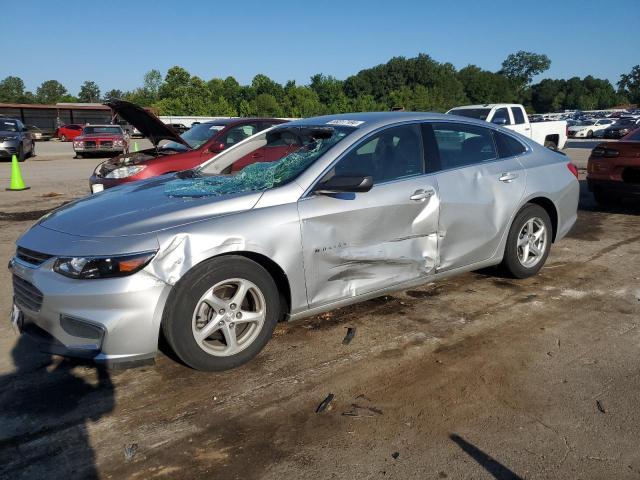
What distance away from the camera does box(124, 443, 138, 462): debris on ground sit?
262cm

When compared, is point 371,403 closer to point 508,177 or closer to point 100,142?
point 508,177

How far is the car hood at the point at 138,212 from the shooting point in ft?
10.6

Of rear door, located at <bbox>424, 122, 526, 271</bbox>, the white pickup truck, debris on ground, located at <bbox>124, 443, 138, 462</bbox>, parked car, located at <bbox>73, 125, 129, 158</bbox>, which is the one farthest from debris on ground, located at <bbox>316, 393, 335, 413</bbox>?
parked car, located at <bbox>73, 125, 129, 158</bbox>

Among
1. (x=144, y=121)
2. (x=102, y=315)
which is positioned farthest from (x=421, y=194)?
(x=144, y=121)

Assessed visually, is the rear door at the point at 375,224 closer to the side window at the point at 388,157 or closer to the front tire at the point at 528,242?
the side window at the point at 388,157

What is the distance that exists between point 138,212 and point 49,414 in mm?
1262

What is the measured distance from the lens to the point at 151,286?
120 inches

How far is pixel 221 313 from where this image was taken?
10.9 feet

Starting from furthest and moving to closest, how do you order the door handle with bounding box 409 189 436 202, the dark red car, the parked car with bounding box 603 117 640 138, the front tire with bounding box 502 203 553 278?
1. the parked car with bounding box 603 117 640 138
2. the dark red car
3. the front tire with bounding box 502 203 553 278
4. the door handle with bounding box 409 189 436 202

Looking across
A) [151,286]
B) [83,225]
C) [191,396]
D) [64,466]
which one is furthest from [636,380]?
[83,225]

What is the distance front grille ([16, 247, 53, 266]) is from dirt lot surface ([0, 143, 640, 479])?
0.75 meters

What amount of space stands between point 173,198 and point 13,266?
3.58 feet

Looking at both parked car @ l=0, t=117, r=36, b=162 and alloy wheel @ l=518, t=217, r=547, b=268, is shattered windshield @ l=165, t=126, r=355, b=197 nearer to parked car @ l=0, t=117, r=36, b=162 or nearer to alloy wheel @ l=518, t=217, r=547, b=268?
alloy wheel @ l=518, t=217, r=547, b=268

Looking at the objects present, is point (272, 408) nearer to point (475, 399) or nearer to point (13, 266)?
point (475, 399)
